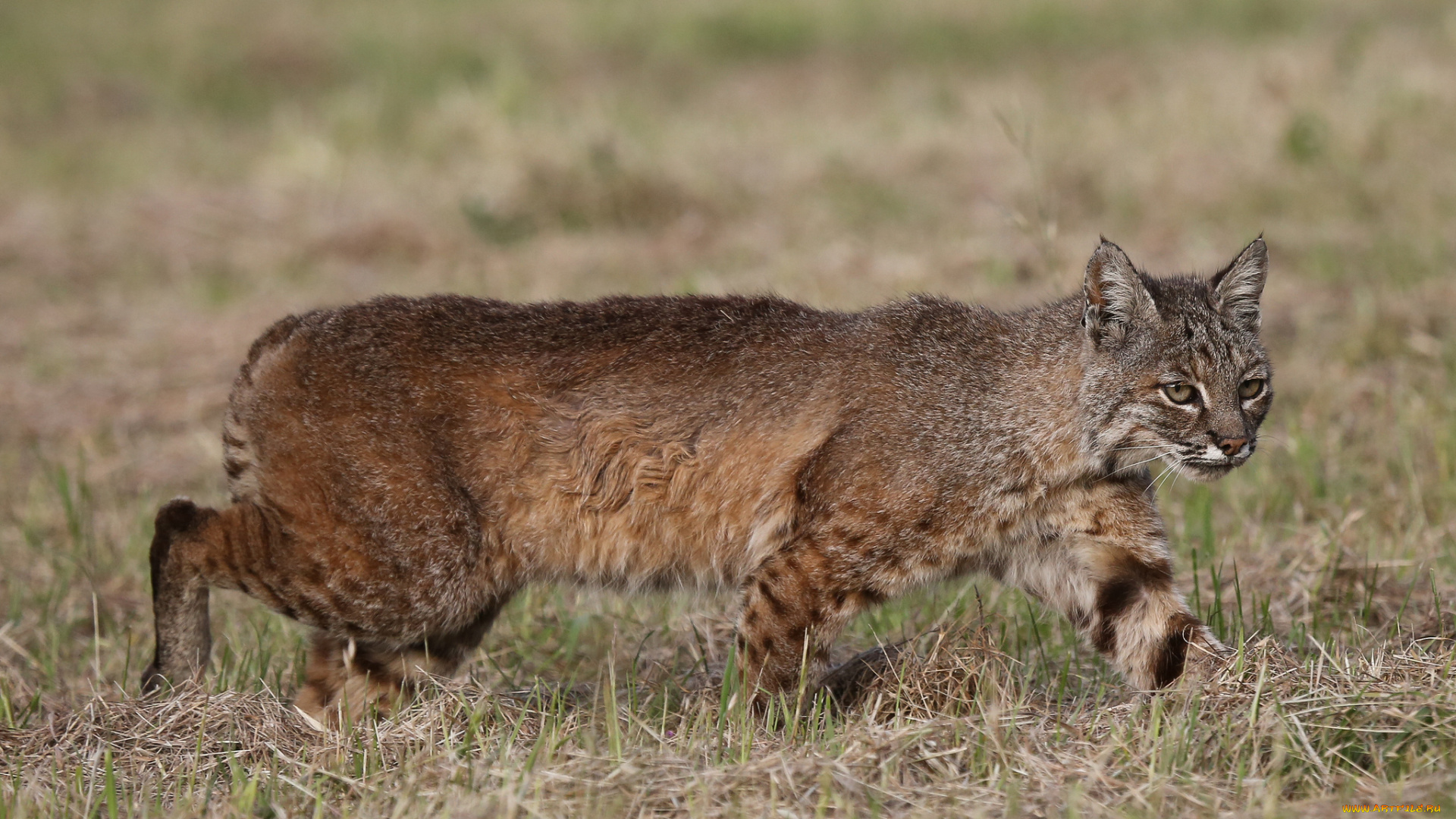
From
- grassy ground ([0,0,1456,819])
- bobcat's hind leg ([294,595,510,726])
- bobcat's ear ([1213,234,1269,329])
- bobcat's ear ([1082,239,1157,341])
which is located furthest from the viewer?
bobcat's hind leg ([294,595,510,726])

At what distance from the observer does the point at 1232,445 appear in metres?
4.63

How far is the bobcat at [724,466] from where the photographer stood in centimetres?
469

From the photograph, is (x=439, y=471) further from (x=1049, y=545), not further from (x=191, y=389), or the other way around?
(x=191, y=389)

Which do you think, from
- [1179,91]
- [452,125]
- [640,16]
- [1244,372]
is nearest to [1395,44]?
[1179,91]

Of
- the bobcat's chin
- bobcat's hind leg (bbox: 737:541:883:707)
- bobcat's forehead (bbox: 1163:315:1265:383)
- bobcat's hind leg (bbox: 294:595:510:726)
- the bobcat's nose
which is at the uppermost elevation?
bobcat's forehead (bbox: 1163:315:1265:383)

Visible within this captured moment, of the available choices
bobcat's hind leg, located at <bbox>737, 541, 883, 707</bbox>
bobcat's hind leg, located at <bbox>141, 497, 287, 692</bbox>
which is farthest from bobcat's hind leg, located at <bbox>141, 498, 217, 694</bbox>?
bobcat's hind leg, located at <bbox>737, 541, 883, 707</bbox>

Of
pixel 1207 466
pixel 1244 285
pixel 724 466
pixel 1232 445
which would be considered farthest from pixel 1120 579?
pixel 724 466

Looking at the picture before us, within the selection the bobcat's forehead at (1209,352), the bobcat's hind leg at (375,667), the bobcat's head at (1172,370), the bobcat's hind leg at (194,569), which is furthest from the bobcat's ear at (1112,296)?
the bobcat's hind leg at (194,569)

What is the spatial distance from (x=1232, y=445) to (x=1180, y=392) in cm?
23

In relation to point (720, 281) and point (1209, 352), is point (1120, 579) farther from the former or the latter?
point (720, 281)

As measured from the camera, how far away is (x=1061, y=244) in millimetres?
10672

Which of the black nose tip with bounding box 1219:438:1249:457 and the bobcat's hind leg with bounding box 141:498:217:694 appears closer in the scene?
the black nose tip with bounding box 1219:438:1249:457

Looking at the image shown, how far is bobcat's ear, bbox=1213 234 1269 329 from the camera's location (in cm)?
484

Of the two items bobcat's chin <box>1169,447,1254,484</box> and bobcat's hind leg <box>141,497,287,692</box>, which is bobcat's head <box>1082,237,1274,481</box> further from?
bobcat's hind leg <box>141,497,287,692</box>
